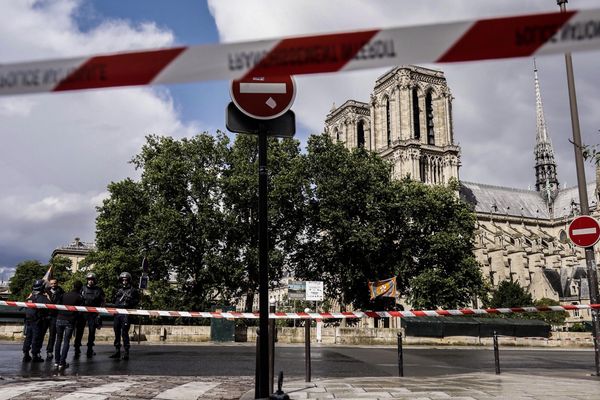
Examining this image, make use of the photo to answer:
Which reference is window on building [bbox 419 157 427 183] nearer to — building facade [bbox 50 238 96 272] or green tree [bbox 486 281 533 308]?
green tree [bbox 486 281 533 308]

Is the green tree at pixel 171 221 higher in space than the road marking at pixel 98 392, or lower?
higher

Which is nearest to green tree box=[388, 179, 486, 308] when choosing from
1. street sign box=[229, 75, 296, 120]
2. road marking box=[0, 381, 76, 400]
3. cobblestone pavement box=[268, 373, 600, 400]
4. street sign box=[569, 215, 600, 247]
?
street sign box=[569, 215, 600, 247]

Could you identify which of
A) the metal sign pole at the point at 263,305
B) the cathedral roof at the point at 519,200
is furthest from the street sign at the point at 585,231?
the cathedral roof at the point at 519,200

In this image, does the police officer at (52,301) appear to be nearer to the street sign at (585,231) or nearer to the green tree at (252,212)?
the street sign at (585,231)

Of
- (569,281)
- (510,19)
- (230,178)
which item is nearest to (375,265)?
(230,178)

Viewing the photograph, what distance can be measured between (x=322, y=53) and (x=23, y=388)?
5.35 meters

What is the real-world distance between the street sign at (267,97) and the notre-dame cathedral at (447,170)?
68.4 meters

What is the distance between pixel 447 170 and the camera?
263ft

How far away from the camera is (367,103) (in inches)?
3688

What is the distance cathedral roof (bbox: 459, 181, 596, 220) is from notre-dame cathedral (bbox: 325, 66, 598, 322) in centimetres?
26

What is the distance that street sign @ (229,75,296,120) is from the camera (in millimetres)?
5254

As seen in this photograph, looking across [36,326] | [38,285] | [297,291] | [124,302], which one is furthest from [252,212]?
[36,326]

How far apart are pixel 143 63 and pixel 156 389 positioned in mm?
4399

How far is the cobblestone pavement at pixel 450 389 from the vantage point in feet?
19.5
